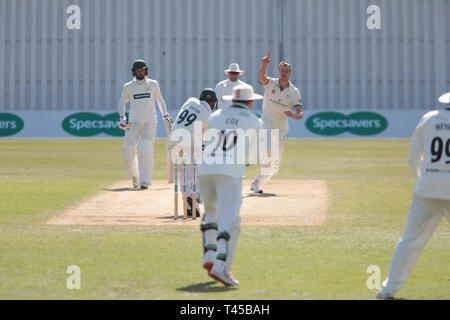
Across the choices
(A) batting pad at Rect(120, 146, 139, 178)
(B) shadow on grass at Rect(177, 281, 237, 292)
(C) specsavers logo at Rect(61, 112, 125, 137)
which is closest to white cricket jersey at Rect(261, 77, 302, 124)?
(A) batting pad at Rect(120, 146, 139, 178)

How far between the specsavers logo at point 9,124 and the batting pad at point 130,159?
2460 cm

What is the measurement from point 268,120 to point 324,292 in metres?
8.84

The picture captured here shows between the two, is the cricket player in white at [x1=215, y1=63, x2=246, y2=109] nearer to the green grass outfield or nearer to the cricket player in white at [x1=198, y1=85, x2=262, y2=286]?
the green grass outfield

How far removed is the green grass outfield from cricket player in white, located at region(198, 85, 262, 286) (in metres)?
0.29

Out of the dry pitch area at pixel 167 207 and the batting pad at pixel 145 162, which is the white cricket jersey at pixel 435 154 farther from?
the batting pad at pixel 145 162

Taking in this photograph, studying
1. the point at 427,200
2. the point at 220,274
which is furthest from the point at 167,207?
the point at 427,200

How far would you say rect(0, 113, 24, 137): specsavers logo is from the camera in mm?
40969

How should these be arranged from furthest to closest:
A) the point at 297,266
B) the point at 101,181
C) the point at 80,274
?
the point at 101,181 → the point at 297,266 → the point at 80,274

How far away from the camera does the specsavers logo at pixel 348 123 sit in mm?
40938

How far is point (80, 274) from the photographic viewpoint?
28.6 feet

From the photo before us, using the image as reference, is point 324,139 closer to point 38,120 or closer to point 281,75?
point 38,120

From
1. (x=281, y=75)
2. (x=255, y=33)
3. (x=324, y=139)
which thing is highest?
(x=255, y=33)
